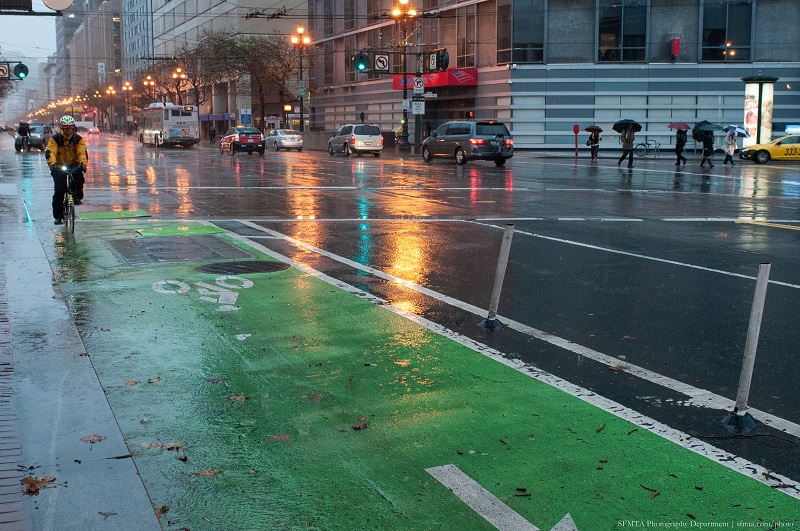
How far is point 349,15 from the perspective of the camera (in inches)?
2753

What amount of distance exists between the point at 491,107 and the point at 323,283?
46.1 m

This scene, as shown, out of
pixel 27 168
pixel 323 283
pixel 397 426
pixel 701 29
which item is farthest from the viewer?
pixel 701 29

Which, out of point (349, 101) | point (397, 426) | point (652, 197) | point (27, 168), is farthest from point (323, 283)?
point (349, 101)

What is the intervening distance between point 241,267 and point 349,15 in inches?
2460

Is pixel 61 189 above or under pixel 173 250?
above

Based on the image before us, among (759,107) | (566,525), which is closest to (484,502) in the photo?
(566,525)

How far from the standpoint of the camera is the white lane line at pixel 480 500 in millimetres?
4039

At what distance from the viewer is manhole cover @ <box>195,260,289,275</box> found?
1052 cm

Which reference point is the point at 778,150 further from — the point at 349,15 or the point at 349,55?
the point at 349,15

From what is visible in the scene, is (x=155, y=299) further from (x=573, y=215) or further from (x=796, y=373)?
(x=573, y=215)

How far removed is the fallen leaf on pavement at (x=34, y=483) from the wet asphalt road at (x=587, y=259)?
357cm

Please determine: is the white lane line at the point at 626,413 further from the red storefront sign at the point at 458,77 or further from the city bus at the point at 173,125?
the city bus at the point at 173,125

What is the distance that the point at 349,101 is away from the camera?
71562mm

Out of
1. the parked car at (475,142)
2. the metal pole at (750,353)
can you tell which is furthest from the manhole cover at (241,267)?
the parked car at (475,142)
